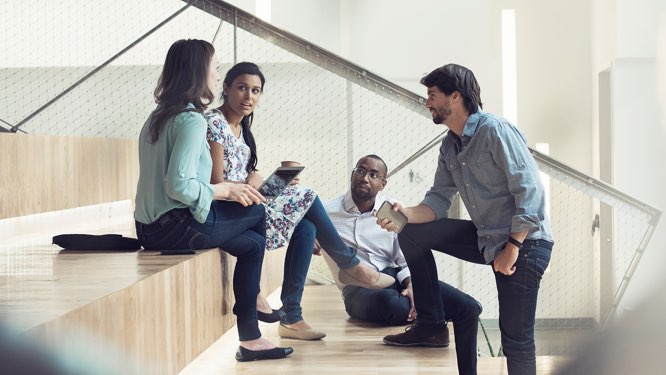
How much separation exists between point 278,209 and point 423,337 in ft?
1.89

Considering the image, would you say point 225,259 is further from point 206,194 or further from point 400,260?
point 400,260

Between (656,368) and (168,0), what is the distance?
5.55 meters

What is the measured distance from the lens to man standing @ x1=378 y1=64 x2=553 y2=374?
6.83ft

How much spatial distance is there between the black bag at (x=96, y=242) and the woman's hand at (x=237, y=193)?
0.29 m

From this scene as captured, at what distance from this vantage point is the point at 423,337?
2582 millimetres

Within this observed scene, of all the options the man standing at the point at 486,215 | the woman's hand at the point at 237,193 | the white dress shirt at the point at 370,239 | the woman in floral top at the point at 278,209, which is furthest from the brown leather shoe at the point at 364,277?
the woman's hand at the point at 237,193

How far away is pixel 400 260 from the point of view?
317cm

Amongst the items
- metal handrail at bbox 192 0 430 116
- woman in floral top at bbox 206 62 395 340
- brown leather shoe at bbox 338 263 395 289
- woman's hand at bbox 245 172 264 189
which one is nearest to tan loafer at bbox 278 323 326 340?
woman in floral top at bbox 206 62 395 340

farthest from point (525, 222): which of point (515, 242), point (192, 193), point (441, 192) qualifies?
point (192, 193)

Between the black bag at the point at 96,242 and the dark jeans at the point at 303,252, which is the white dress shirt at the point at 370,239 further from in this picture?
the black bag at the point at 96,242

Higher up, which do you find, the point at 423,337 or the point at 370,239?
the point at 370,239

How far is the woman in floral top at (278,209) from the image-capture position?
2.52 meters

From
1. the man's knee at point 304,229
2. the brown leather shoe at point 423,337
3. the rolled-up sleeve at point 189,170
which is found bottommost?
the brown leather shoe at point 423,337

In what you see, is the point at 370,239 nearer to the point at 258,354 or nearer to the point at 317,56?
the point at 317,56
